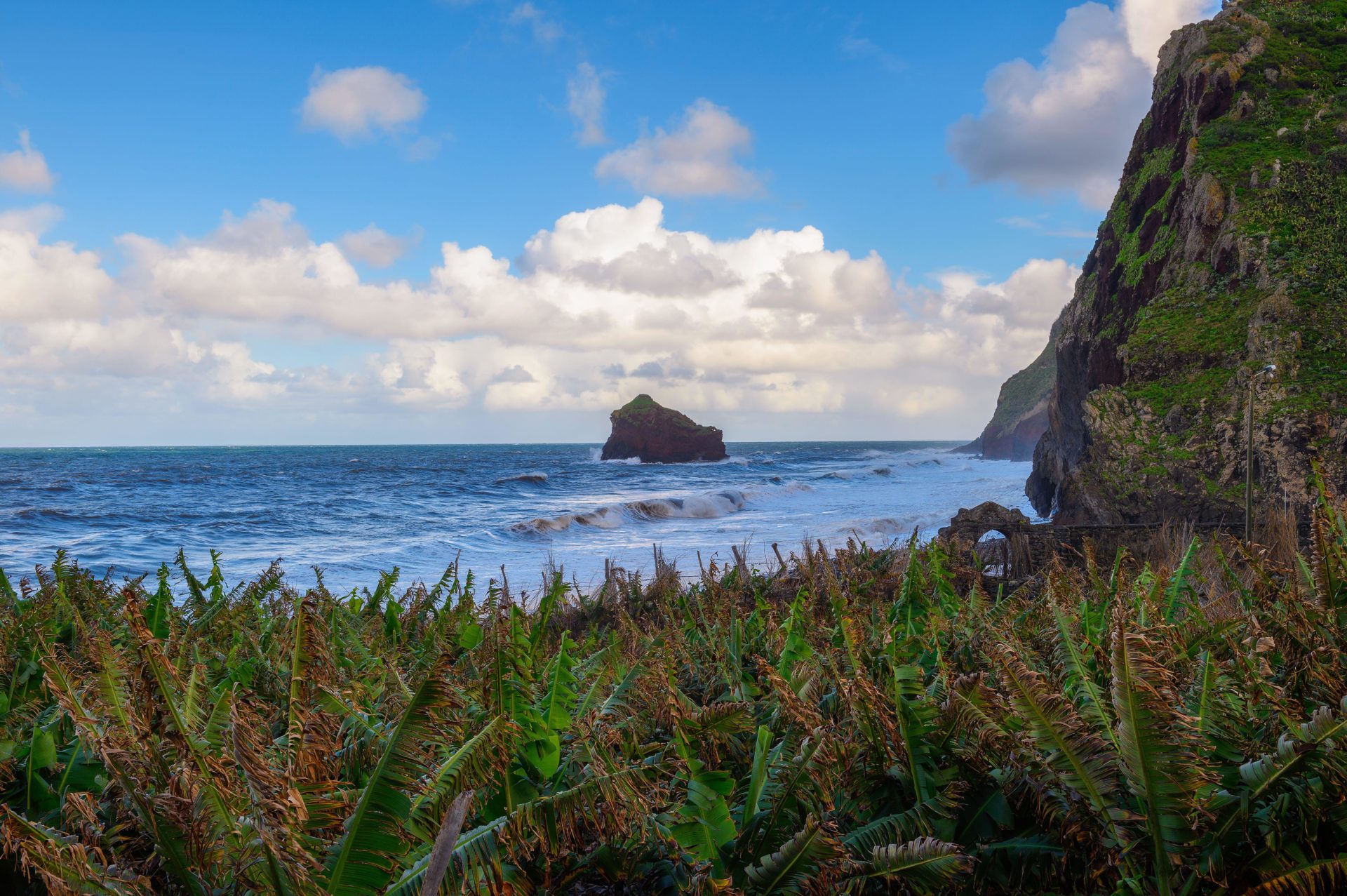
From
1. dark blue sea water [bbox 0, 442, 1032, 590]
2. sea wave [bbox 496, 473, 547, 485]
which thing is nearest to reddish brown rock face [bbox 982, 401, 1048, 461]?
dark blue sea water [bbox 0, 442, 1032, 590]

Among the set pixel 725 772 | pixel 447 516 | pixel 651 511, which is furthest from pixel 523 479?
pixel 725 772

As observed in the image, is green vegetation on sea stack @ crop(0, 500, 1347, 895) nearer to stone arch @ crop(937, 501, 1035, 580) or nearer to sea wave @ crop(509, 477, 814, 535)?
stone arch @ crop(937, 501, 1035, 580)

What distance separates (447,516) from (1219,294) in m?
29.7

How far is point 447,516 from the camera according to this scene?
3503 cm

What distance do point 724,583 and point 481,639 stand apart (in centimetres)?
427

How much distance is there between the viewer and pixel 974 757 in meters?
1.93

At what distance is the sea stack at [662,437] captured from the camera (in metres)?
91.4

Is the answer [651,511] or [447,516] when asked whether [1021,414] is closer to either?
[651,511]

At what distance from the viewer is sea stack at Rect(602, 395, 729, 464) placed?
91.4m

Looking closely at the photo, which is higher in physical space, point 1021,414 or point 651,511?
point 1021,414

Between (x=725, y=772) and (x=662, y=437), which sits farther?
(x=662, y=437)

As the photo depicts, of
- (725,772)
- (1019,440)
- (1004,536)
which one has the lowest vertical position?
(1004,536)

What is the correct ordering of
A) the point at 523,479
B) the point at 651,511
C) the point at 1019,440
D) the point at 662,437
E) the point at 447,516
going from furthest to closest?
the point at 1019,440 → the point at 662,437 → the point at 523,479 → the point at 651,511 → the point at 447,516

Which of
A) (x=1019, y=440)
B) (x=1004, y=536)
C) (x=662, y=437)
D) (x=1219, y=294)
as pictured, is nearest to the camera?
(x=1004, y=536)
